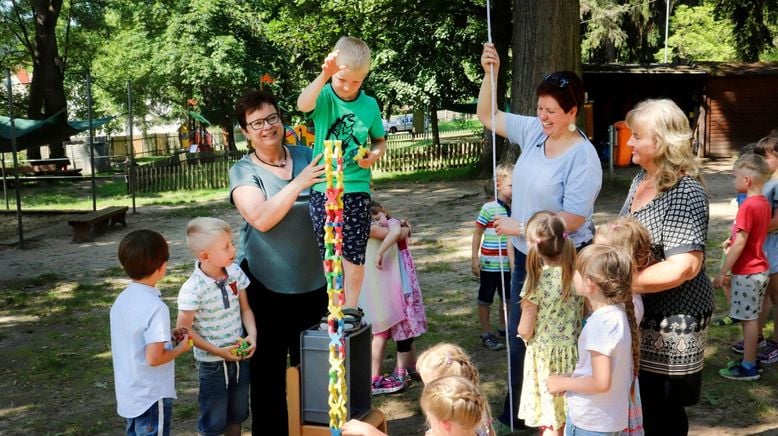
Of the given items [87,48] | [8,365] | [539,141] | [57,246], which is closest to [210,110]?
[87,48]

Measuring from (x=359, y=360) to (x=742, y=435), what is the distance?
2.35m

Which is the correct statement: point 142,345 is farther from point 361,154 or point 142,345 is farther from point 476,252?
point 476,252

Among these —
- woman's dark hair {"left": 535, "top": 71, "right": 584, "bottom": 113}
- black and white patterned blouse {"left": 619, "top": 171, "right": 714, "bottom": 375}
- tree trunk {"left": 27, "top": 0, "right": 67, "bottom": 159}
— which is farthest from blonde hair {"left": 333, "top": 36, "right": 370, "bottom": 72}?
tree trunk {"left": 27, "top": 0, "right": 67, "bottom": 159}

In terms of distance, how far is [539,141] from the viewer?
355 cm

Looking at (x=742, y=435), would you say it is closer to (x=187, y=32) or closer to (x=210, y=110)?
(x=187, y=32)

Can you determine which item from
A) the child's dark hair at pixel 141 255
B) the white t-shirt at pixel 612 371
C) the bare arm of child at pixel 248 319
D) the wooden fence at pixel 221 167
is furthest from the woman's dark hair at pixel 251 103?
the wooden fence at pixel 221 167

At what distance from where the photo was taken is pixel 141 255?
2996 millimetres

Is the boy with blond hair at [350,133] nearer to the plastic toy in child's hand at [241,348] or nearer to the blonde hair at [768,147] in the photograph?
the plastic toy in child's hand at [241,348]

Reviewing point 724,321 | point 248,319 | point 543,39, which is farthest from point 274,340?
point 543,39

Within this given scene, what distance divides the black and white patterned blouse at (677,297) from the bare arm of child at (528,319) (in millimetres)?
514

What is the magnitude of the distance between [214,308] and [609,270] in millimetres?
1704

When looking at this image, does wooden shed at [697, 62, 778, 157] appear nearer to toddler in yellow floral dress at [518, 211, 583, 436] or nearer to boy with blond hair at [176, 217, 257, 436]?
toddler in yellow floral dress at [518, 211, 583, 436]

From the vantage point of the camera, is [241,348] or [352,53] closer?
[352,53]

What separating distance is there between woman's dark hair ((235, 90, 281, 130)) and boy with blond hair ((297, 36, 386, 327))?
0.47 ft
